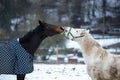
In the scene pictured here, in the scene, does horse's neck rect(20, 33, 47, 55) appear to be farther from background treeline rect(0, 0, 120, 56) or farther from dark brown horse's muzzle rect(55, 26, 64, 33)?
background treeline rect(0, 0, 120, 56)

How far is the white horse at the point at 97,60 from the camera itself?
23.7 feet

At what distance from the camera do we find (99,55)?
732 centimetres

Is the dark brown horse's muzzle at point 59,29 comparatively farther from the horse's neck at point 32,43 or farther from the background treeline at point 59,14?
the background treeline at point 59,14

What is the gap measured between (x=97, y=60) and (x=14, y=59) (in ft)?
5.35

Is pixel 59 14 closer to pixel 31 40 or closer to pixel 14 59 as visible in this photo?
pixel 31 40

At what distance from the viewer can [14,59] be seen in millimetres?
7969

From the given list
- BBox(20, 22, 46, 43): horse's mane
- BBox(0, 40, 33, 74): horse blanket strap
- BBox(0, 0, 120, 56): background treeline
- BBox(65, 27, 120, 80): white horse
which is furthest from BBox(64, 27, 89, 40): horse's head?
BBox(0, 0, 120, 56): background treeline

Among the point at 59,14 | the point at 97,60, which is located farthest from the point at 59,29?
the point at 59,14

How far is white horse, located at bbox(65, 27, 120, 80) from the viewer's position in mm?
7223

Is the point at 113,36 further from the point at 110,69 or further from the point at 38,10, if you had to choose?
the point at 110,69

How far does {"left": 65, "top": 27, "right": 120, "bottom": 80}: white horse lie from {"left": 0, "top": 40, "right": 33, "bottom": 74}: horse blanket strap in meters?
1.09

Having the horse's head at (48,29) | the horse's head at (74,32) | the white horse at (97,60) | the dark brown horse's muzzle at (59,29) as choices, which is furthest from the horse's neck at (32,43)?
the white horse at (97,60)

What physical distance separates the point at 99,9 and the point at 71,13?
6.44ft

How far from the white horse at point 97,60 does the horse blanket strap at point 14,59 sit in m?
1.09
